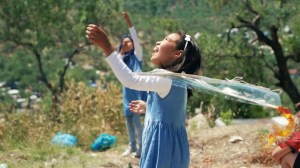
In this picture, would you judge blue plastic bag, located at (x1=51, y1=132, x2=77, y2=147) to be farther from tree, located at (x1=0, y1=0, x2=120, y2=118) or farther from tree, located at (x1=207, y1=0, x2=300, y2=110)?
tree, located at (x1=0, y1=0, x2=120, y2=118)

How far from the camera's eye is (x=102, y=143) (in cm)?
765

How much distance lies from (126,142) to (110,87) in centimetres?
127

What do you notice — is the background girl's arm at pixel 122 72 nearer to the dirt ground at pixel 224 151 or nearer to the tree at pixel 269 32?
the dirt ground at pixel 224 151

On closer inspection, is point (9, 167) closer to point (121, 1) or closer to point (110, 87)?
point (110, 87)

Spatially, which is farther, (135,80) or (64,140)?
(64,140)

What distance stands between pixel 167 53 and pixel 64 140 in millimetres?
4706

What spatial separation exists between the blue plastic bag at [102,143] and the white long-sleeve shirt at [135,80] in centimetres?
465

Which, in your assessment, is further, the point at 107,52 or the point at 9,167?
the point at 9,167

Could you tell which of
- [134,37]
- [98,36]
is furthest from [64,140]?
[98,36]

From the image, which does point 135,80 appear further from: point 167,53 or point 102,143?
point 102,143

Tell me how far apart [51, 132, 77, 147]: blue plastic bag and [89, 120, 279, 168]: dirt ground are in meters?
0.52

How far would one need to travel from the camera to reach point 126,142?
804 centimetres

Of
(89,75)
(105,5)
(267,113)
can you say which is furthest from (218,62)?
(89,75)

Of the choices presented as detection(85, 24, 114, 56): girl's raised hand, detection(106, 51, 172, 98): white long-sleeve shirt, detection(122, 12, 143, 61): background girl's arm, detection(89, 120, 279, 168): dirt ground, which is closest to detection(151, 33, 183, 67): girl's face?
detection(106, 51, 172, 98): white long-sleeve shirt
